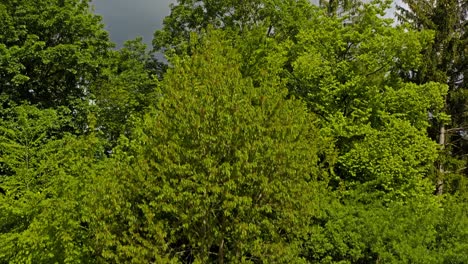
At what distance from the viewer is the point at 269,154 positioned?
10711mm

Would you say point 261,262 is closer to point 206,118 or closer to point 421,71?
point 206,118

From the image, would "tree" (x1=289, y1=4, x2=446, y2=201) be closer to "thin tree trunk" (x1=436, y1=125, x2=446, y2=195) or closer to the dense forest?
the dense forest

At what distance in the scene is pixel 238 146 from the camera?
1078 centimetres

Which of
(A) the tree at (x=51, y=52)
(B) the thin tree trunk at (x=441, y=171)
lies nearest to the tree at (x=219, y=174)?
(A) the tree at (x=51, y=52)

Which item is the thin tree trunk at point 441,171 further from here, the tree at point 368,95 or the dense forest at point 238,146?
the tree at point 368,95

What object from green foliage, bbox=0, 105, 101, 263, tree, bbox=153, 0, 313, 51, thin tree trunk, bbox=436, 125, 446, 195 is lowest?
green foliage, bbox=0, 105, 101, 263

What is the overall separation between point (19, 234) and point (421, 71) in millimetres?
17989

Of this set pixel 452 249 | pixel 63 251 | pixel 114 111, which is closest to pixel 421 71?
pixel 452 249

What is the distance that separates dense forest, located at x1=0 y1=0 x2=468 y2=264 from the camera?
35.1 ft

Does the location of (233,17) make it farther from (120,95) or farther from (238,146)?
(238,146)

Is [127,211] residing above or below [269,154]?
below

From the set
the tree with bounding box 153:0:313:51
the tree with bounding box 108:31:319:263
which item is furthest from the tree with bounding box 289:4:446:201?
the tree with bounding box 108:31:319:263

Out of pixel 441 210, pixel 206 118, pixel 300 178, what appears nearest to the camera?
pixel 206 118

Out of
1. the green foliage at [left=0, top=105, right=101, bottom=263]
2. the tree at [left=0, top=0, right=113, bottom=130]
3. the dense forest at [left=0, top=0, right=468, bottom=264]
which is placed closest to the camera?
the dense forest at [left=0, top=0, right=468, bottom=264]
